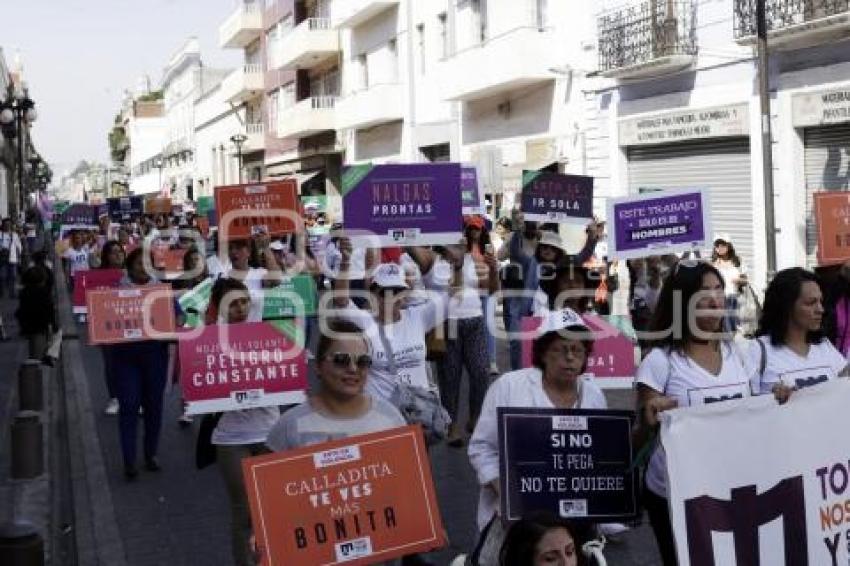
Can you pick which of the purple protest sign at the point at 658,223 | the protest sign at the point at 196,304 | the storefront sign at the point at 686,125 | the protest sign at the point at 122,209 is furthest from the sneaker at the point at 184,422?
the protest sign at the point at 122,209

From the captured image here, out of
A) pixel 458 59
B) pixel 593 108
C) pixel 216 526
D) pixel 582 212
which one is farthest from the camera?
pixel 458 59

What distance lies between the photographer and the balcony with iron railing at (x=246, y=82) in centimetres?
5412

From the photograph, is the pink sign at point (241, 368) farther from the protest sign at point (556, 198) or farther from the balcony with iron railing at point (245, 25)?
the balcony with iron railing at point (245, 25)

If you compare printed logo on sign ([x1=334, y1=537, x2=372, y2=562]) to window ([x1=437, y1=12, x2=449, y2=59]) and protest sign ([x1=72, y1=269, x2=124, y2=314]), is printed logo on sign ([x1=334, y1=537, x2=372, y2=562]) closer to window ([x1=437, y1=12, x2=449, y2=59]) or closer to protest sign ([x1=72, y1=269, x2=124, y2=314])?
protest sign ([x1=72, y1=269, x2=124, y2=314])

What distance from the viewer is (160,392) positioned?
8.73m

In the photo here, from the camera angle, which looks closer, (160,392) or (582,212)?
(160,392)

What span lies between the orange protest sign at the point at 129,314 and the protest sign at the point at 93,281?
582 millimetres

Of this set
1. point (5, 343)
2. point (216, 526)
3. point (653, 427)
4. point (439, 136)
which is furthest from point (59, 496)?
point (439, 136)

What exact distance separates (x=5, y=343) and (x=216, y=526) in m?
12.5

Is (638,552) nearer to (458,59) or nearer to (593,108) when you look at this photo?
(593,108)

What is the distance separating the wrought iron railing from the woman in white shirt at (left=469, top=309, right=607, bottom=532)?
42.7ft

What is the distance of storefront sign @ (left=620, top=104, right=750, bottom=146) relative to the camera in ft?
62.3

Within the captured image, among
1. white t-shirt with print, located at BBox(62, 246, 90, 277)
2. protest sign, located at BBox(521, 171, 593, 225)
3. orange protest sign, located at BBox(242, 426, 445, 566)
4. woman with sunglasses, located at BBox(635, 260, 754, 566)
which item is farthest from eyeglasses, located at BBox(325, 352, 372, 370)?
white t-shirt with print, located at BBox(62, 246, 90, 277)

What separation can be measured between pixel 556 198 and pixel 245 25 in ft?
147
